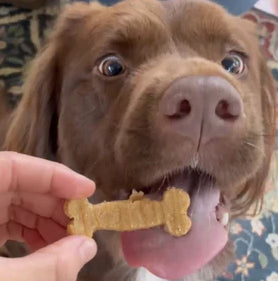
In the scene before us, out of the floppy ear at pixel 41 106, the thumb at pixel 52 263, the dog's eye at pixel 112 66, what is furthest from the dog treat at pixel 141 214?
the floppy ear at pixel 41 106

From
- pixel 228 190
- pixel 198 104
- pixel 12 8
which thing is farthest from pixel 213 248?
pixel 12 8

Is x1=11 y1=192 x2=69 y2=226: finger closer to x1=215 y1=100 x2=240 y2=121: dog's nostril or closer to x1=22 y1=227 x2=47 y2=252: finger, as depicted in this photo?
x1=22 y1=227 x2=47 y2=252: finger

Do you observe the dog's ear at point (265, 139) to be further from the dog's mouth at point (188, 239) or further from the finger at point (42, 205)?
the finger at point (42, 205)

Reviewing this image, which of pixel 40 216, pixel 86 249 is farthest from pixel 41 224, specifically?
pixel 86 249

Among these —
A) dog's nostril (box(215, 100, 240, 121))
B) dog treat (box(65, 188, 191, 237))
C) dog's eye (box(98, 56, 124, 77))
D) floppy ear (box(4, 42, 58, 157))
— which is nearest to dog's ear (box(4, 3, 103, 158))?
floppy ear (box(4, 42, 58, 157))

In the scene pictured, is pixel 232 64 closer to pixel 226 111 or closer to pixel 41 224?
pixel 226 111

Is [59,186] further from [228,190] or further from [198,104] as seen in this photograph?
[228,190]
